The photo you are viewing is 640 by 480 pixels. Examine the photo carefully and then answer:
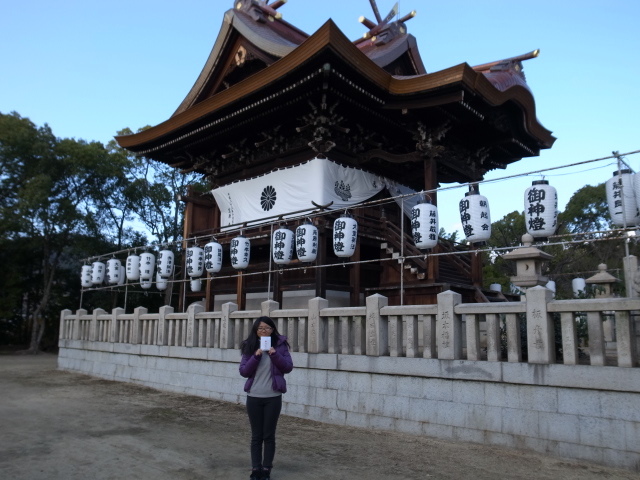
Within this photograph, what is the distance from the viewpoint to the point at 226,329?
10188mm

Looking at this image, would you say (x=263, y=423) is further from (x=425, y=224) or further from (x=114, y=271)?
(x=114, y=271)

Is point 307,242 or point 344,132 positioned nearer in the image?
point 307,242

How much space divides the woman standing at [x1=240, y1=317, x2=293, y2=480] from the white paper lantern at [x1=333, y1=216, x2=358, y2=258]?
553 centimetres

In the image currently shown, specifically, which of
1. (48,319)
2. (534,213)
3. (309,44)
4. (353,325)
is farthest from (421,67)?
(48,319)

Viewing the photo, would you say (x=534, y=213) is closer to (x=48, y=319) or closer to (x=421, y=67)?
(x=421, y=67)

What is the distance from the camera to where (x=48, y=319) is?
26266 mm

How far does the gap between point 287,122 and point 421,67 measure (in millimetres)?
5181

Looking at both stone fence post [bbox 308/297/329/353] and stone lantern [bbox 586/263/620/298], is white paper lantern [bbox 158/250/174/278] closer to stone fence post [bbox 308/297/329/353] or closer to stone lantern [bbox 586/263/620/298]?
stone fence post [bbox 308/297/329/353]

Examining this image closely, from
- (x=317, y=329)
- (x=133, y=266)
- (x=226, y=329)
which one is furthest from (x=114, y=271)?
(x=317, y=329)

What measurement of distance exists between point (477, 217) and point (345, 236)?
2.71m

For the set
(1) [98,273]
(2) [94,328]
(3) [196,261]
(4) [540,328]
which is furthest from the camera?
(1) [98,273]

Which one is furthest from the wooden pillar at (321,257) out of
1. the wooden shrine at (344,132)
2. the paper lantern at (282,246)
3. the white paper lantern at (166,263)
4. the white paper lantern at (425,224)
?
the white paper lantern at (166,263)

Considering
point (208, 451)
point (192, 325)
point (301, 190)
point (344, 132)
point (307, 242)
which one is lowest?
point (208, 451)

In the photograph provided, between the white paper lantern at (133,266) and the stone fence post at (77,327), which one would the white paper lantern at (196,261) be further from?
the stone fence post at (77,327)
